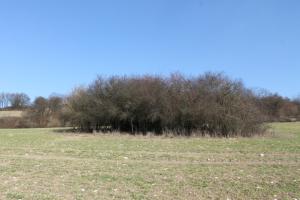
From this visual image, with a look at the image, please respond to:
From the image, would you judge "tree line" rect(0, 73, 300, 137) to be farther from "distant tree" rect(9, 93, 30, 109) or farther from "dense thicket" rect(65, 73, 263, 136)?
"distant tree" rect(9, 93, 30, 109)

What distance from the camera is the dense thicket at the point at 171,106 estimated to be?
2614cm

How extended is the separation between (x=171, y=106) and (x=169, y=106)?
0.16 m

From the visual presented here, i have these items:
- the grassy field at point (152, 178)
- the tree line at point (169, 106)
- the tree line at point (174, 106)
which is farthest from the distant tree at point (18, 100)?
the grassy field at point (152, 178)

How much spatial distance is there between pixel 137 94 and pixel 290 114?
42.3 meters

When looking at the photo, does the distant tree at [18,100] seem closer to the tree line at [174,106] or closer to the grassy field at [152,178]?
the tree line at [174,106]

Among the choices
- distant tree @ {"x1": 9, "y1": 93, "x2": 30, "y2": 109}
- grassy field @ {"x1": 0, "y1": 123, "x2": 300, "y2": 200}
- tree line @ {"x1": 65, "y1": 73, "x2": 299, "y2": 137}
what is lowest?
grassy field @ {"x1": 0, "y1": 123, "x2": 300, "y2": 200}

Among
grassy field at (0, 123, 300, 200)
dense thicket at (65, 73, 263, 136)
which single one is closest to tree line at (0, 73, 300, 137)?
dense thicket at (65, 73, 263, 136)

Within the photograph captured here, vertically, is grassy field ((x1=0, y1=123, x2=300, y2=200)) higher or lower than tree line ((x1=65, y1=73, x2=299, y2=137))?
lower

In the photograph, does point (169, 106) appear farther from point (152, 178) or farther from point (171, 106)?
point (152, 178)

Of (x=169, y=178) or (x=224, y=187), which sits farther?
(x=169, y=178)

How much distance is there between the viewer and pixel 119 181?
8016 millimetres

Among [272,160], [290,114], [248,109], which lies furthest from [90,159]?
[290,114]

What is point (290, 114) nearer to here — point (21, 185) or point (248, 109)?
point (248, 109)

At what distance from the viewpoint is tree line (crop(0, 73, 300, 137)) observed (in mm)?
26156
